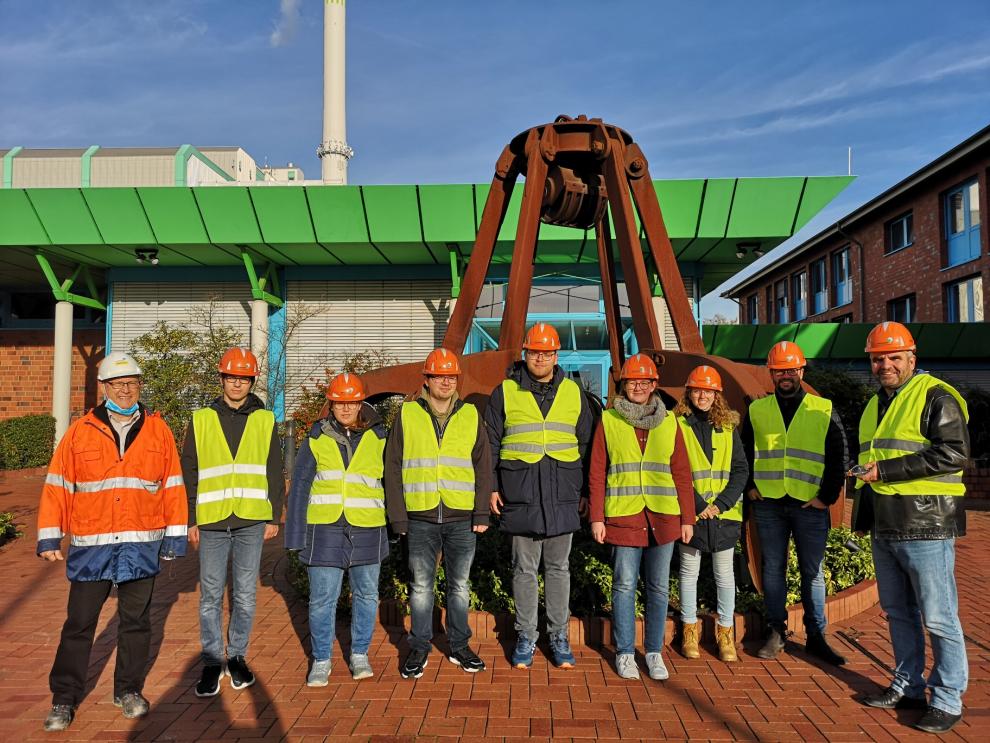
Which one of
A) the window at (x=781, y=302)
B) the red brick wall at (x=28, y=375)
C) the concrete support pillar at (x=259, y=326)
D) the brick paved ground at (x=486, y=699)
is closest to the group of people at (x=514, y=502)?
the brick paved ground at (x=486, y=699)

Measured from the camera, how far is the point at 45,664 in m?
4.38

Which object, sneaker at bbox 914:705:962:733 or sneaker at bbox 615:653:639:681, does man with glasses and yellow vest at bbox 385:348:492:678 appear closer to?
sneaker at bbox 615:653:639:681

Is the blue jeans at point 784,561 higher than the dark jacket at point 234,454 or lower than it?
lower

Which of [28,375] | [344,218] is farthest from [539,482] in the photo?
[28,375]

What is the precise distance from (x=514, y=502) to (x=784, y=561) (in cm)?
178

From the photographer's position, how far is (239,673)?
3959 millimetres

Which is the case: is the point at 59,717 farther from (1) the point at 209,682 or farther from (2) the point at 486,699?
(2) the point at 486,699

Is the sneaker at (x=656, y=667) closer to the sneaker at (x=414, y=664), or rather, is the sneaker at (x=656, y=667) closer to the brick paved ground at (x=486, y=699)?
the brick paved ground at (x=486, y=699)

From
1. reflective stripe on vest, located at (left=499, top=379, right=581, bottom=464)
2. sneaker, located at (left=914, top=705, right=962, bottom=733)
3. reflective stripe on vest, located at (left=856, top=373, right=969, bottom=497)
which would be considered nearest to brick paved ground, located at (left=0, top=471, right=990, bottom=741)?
sneaker, located at (left=914, top=705, right=962, bottom=733)

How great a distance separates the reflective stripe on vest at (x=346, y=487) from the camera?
13.0 feet

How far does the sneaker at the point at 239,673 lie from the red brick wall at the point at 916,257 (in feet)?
67.0

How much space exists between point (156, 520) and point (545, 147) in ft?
13.3

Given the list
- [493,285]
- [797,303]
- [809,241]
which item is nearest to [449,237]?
[493,285]

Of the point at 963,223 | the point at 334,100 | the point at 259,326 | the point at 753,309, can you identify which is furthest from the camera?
the point at 753,309
